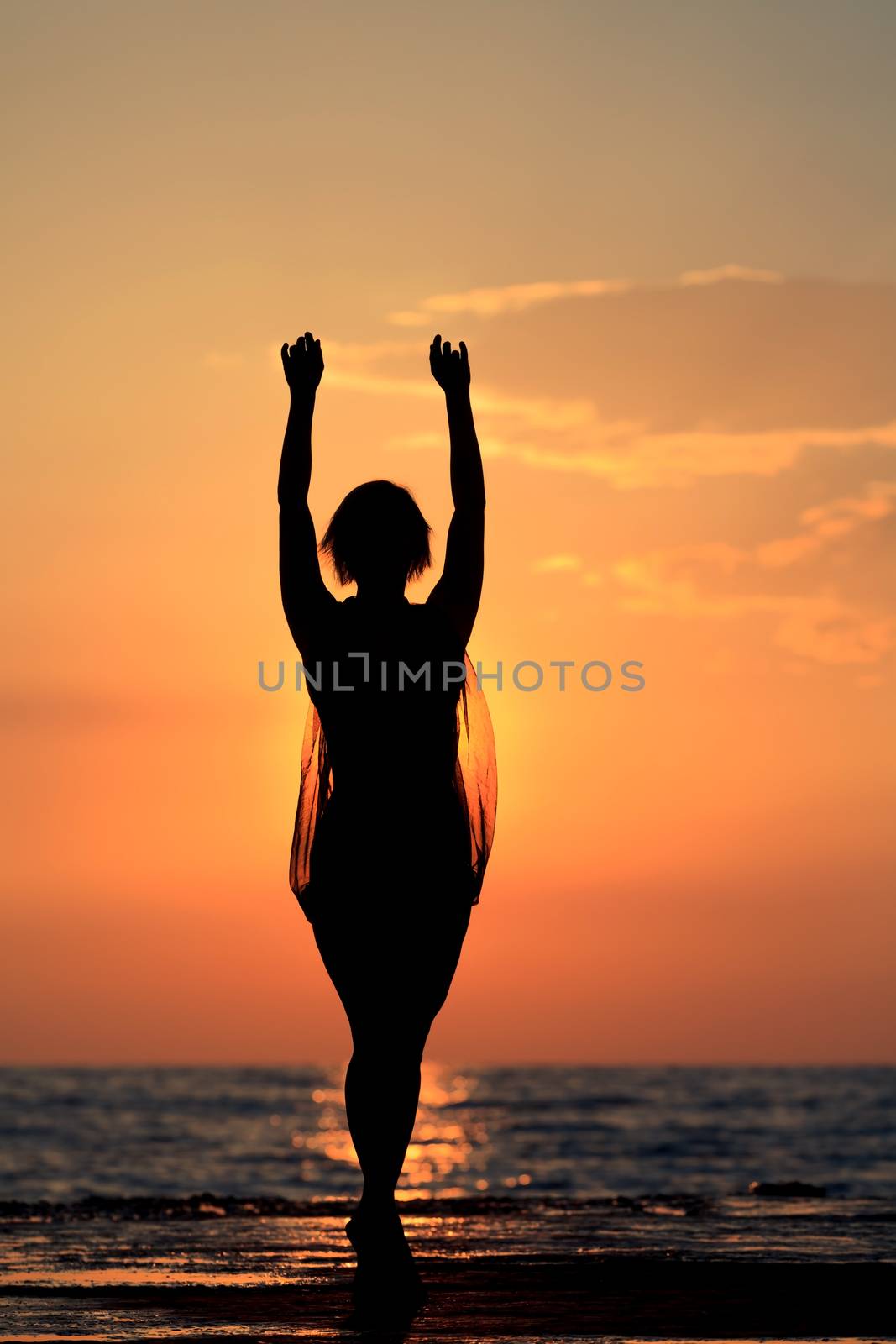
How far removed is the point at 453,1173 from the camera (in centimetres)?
3659

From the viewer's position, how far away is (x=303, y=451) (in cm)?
520

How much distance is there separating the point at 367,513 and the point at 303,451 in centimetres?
31

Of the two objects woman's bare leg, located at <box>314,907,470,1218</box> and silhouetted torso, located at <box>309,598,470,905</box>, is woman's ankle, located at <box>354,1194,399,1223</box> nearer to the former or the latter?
woman's bare leg, located at <box>314,907,470,1218</box>

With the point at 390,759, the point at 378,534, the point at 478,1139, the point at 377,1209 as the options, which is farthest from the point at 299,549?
the point at 478,1139

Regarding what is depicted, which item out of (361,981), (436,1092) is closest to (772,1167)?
(361,981)

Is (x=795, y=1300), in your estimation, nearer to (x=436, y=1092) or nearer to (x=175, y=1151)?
(x=175, y=1151)

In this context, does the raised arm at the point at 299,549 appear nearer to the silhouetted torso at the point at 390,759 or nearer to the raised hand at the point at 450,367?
the silhouetted torso at the point at 390,759

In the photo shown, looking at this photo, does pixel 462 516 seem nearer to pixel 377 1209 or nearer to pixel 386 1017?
pixel 386 1017

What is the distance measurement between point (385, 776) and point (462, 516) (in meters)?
0.88

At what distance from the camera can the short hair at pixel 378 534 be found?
5098mm

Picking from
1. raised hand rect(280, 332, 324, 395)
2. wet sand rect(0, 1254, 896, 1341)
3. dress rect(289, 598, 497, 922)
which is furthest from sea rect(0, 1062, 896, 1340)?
raised hand rect(280, 332, 324, 395)

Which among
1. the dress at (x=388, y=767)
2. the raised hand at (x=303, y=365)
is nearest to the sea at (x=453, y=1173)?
the dress at (x=388, y=767)

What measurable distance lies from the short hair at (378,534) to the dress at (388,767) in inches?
5.4

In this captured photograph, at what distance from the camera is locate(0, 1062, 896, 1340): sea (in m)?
5.48
